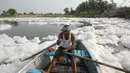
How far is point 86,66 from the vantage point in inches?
269

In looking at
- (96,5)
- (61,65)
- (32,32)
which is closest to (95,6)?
(96,5)

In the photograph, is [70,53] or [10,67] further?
[10,67]

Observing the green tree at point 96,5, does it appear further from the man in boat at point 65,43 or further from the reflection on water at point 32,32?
the man in boat at point 65,43

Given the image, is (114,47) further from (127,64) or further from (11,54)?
(11,54)

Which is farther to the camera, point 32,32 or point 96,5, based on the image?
point 96,5

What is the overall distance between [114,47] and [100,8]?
2645 inches

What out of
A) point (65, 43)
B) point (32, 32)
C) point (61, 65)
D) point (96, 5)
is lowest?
point (32, 32)

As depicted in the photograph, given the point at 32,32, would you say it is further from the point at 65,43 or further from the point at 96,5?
the point at 96,5

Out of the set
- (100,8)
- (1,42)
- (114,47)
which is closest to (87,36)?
(114,47)

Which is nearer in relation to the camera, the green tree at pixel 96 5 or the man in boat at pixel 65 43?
the man in boat at pixel 65 43

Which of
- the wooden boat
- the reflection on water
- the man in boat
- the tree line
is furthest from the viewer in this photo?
the tree line

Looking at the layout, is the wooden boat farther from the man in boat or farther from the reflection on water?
the reflection on water

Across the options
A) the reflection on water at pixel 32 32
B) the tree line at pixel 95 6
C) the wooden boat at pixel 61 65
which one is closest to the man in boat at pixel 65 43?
the wooden boat at pixel 61 65

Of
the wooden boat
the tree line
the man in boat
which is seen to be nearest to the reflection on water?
the wooden boat
